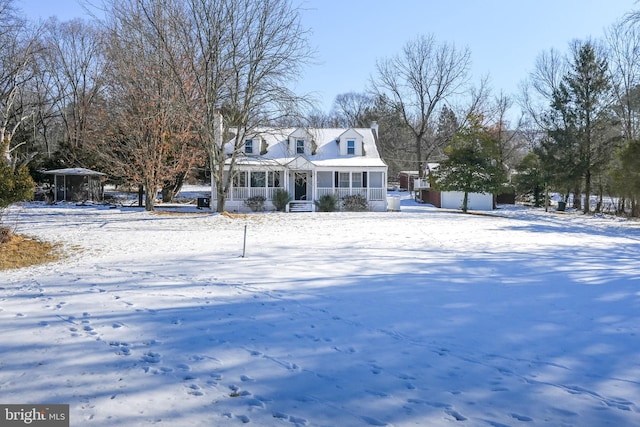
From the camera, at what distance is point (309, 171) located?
30.1 metres

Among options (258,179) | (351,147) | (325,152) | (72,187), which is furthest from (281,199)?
(72,187)

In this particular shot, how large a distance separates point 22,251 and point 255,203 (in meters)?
17.5

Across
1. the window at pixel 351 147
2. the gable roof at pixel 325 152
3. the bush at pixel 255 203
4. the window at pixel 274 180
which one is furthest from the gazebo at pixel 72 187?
the window at pixel 351 147

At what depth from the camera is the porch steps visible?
28.5 m

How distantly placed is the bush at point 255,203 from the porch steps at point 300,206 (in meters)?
1.76

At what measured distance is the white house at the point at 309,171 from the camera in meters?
28.8

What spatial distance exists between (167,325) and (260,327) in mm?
1136

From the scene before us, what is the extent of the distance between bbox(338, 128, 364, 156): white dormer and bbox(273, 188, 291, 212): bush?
531cm

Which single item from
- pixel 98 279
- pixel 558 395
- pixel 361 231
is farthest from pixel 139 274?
pixel 361 231

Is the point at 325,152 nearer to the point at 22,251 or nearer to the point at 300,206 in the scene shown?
the point at 300,206

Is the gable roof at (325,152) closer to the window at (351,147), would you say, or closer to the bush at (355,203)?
the window at (351,147)

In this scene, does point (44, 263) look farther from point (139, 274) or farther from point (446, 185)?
point (446, 185)

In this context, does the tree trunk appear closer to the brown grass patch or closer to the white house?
the white house

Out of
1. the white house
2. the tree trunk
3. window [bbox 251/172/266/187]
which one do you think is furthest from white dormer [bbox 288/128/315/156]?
the tree trunk
